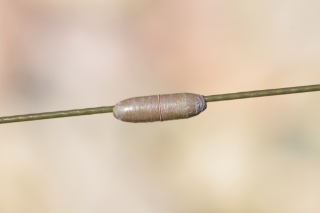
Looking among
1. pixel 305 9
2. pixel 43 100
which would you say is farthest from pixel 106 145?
pixel 305 9

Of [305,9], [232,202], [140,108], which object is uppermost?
[305,9]

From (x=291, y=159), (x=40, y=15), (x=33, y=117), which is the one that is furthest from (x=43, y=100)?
(x=291, y=159)

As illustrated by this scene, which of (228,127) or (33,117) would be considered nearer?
(33,117)

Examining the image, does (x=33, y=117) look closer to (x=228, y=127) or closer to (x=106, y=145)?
(x=106, y=145)

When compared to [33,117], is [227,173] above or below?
below

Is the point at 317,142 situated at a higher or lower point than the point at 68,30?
lower

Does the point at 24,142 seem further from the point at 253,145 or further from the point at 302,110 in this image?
the point at 302,110
